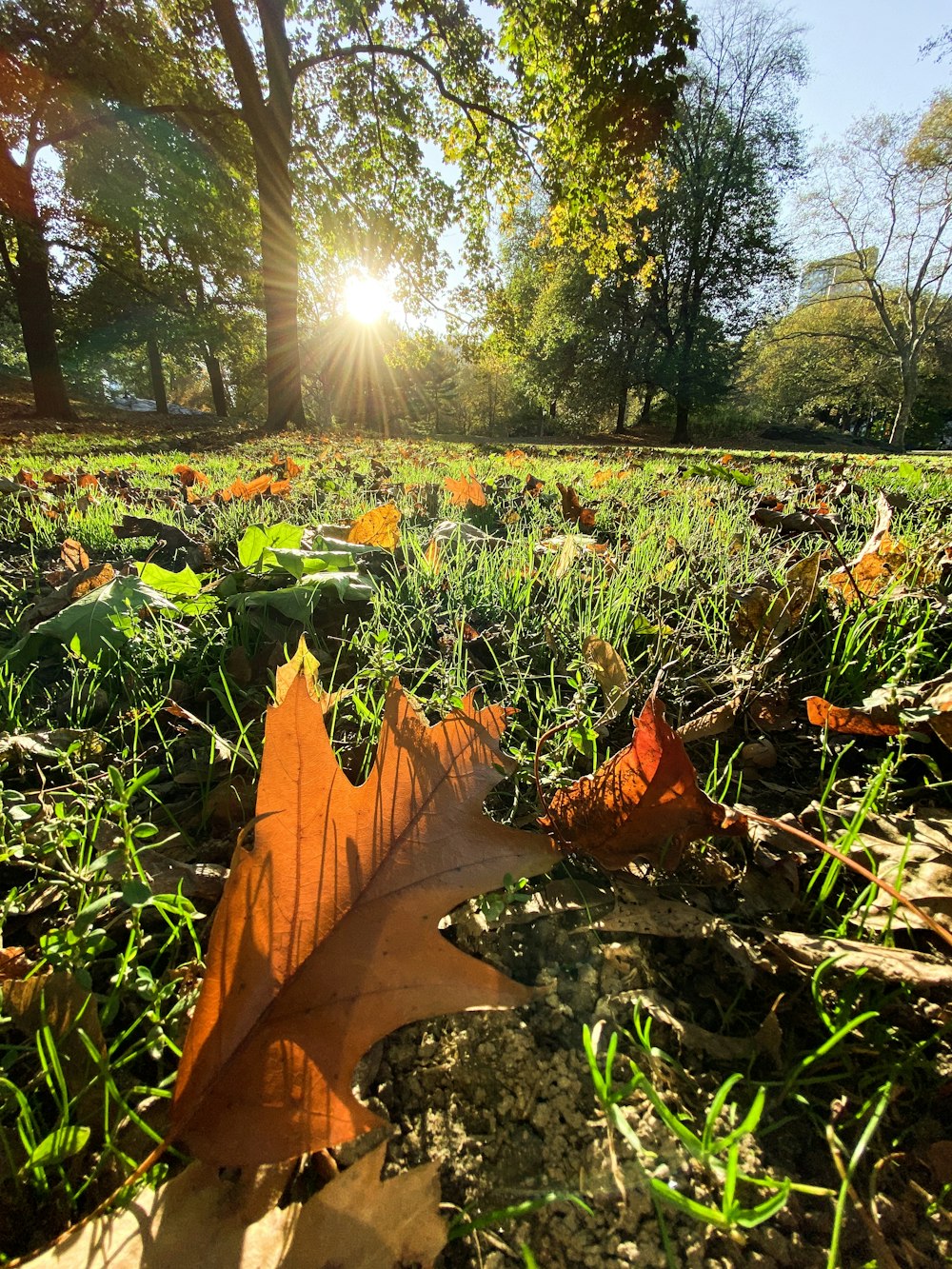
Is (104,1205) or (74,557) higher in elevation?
(74,557)

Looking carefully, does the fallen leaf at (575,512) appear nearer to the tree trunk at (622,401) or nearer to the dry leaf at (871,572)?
the dry leaf at (871,572)

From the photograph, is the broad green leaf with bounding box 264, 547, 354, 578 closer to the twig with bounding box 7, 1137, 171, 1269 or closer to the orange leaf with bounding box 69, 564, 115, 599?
the orange leaf with bounding box 69, 564, 115, 599

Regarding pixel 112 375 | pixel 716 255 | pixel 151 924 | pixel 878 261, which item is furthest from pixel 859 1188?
pixel 112 375

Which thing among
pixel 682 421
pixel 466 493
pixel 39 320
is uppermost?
pixel 39 320

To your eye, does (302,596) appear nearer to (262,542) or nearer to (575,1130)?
(262,542)

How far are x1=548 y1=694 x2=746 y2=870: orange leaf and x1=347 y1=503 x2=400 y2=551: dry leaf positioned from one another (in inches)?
46.9

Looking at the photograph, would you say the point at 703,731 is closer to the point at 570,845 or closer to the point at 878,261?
the point at 570,845

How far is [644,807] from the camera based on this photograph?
776 mm

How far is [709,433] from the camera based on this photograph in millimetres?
29359

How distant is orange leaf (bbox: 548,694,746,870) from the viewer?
2.44 ft

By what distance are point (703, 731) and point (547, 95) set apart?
1279 cm

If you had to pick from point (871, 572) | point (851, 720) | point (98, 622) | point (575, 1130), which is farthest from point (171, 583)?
point (871, 572)

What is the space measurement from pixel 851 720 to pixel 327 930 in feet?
3.11

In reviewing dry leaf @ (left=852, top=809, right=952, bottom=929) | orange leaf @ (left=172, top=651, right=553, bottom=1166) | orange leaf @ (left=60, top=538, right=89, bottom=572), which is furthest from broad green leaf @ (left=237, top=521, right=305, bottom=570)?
dry leaf @ (left=852, top=809, right=952, bottom=929)
